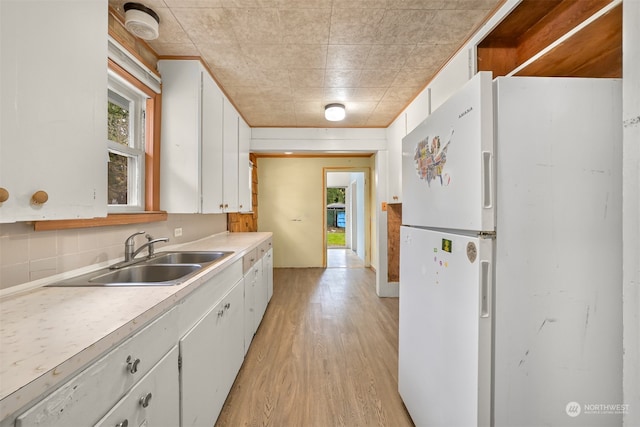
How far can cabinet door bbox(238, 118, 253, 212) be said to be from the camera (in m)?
3.03

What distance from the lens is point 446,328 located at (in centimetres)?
110

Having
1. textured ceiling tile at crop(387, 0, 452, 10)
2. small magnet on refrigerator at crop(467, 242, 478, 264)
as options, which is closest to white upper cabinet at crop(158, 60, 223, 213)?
textured ceiling tile at crop(387, 0, 452, 10)

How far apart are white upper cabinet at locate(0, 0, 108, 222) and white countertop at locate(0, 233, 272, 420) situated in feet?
0.99

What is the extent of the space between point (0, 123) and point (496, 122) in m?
1.50

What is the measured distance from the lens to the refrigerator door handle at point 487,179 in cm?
89

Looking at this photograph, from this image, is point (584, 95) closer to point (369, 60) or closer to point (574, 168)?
point (574, 168)

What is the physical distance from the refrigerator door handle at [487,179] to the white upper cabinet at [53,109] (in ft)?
A: 4.69

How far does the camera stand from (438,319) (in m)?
1.17

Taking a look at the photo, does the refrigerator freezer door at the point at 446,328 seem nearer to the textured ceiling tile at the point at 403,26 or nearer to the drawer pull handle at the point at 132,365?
the drawer pull handle at the point at 132,365

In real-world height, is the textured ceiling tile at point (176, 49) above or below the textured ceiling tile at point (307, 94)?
below

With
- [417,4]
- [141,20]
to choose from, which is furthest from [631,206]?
[141,20]

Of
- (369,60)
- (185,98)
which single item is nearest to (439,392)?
(369,60)

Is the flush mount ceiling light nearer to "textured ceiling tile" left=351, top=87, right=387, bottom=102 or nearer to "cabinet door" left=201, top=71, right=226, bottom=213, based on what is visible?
"cabinet door" left=201, top=71, right=226, bottom=213

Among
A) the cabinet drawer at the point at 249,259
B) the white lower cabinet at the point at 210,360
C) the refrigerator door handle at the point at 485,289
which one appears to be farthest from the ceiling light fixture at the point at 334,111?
the refrigerator door handle at the point at 485,289
